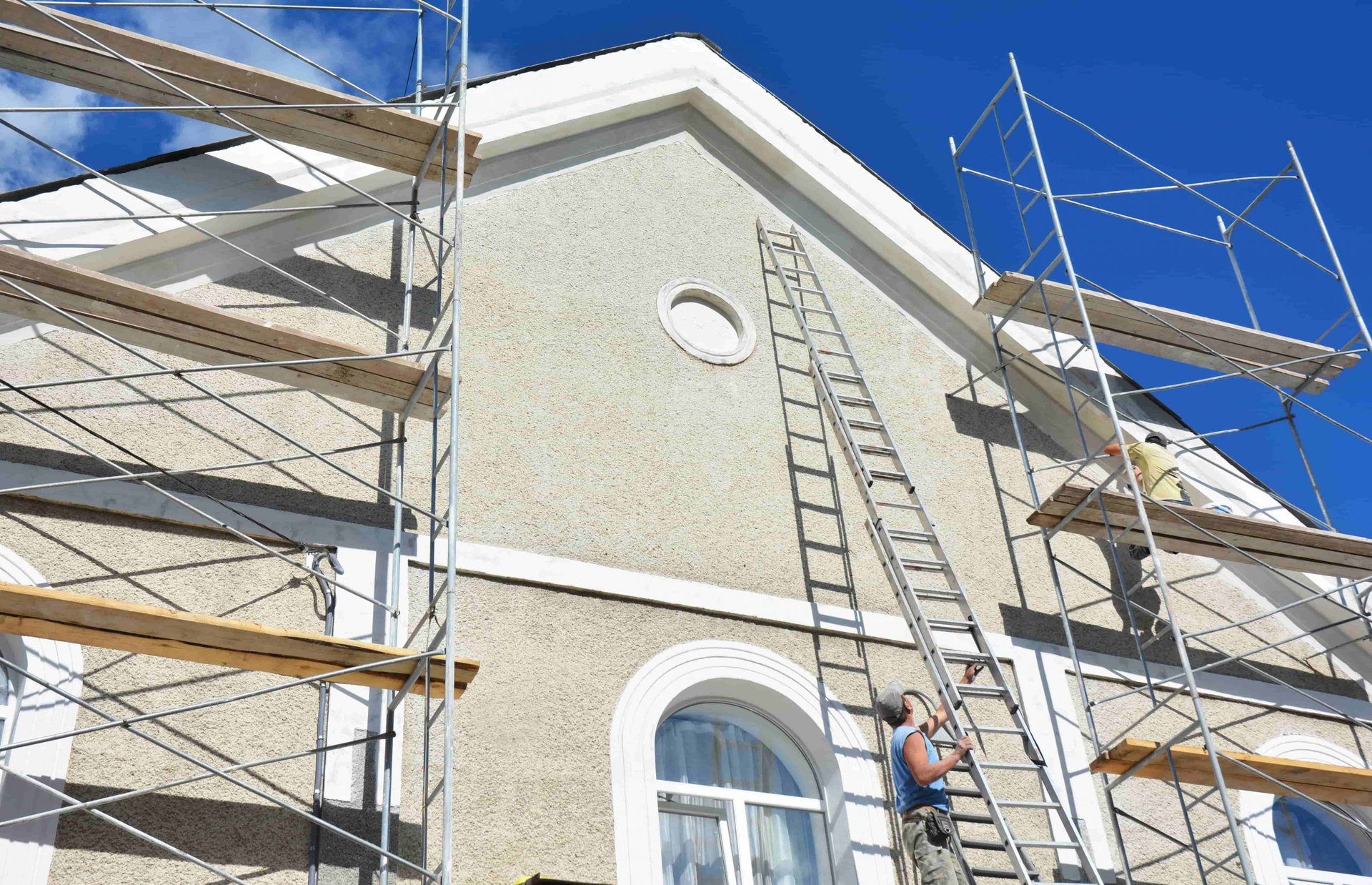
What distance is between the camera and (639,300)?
879 centimetres

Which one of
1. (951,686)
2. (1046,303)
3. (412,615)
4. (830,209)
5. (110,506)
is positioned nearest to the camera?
(110,506)

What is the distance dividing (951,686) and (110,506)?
421 cm

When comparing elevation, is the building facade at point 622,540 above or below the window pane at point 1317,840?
above

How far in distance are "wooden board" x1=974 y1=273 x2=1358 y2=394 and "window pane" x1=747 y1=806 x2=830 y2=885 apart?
12.9 feet

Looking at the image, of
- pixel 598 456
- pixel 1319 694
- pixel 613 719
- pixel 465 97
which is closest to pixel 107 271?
pixel 465 97

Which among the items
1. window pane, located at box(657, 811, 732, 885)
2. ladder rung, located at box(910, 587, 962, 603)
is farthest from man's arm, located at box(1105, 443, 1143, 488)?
window pane, located at box(657, 811, 732, 885)

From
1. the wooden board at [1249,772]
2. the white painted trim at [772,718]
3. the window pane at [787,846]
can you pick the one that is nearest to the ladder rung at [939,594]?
the white painted trim at [772,718]

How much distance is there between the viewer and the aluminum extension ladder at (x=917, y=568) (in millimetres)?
7039

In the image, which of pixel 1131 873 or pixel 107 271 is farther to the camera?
pixel 1131 873

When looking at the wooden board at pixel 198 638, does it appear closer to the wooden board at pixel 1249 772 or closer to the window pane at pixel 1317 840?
the wooden board at pixel 1249 772

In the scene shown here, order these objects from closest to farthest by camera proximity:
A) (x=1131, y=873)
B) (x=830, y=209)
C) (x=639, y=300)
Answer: (x=1131, y=873) < (x=639, y=300) < (x=830, y=209)

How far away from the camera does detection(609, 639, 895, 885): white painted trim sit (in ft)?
Answer: 22.5

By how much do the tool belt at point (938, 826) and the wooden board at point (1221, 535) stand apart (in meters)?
2.51

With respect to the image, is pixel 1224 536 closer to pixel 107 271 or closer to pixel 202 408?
pixel 202 408
